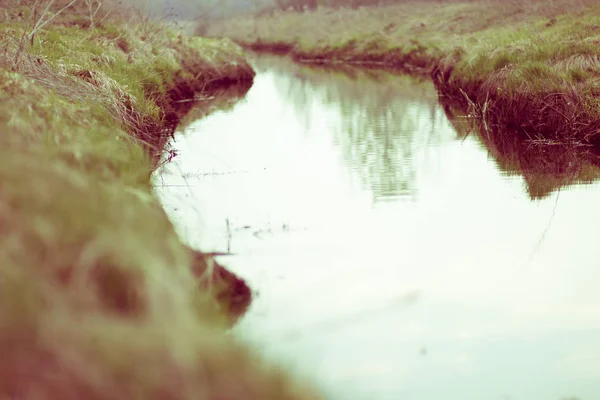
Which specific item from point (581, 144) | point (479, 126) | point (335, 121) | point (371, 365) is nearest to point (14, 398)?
point (371, 365)

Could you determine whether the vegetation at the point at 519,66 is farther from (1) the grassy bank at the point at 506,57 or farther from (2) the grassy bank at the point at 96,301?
(2) the grassy bank at the point at 96,301

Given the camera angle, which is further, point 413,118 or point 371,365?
→ point 413,118

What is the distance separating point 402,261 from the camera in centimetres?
464

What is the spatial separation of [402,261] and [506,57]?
6535 mm

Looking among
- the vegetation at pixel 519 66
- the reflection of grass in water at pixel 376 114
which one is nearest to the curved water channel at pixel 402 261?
the reflection of grass in water at pixel 376 114

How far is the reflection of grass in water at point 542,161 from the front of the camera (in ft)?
22.4

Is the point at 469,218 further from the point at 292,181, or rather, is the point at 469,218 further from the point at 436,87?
the point at 436,87

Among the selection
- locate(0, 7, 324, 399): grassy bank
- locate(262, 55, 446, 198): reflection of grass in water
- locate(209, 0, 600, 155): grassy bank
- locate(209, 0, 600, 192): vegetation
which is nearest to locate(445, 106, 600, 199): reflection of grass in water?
locate(209, 0, 600, 192): vegetation

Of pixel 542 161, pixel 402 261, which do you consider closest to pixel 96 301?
pixel 402 261

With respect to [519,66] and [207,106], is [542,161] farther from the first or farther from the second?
[207,106]

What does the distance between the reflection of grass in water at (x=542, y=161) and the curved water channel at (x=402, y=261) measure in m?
0.10

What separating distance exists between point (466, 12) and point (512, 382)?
24.6 m

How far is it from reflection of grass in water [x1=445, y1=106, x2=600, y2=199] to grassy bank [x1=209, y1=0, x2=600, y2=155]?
122mm

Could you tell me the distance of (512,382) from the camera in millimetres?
3234
